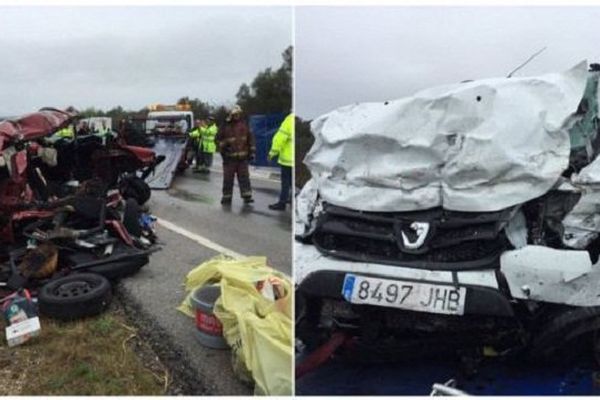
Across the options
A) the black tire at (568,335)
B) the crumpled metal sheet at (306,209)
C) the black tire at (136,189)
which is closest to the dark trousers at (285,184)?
the crumpled metal sheet at (306,209)

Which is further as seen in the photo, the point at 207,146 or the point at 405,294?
the point at 207,146

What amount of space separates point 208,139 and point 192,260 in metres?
6.97

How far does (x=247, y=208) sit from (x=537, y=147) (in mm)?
4154

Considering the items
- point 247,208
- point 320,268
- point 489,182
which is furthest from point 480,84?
point 247,208

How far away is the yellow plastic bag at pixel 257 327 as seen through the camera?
208 cm

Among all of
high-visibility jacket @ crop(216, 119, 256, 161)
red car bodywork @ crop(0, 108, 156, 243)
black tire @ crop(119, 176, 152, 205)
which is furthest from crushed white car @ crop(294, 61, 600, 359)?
black tire @ crop(119, 176, 152, 205)

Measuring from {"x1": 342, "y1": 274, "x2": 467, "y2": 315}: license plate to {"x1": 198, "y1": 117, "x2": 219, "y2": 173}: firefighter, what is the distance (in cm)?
863

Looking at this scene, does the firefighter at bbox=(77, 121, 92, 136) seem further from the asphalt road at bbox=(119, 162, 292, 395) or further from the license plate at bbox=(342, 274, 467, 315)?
the license plate at bbox=(342, 274, 467, 315)

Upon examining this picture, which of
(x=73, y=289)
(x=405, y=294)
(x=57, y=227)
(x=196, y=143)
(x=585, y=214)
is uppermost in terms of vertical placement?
(x=585, y=214)

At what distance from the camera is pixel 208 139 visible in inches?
429

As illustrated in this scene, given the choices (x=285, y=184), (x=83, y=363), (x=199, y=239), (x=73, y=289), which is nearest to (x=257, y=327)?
(x=83, y=363)

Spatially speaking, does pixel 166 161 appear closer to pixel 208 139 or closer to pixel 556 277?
pixel 208 139

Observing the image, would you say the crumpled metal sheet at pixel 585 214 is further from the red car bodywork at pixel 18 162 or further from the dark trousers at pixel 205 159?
the dark trousers at pixel 205 159

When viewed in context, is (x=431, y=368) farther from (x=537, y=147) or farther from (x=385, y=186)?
(x=537, y=147)
